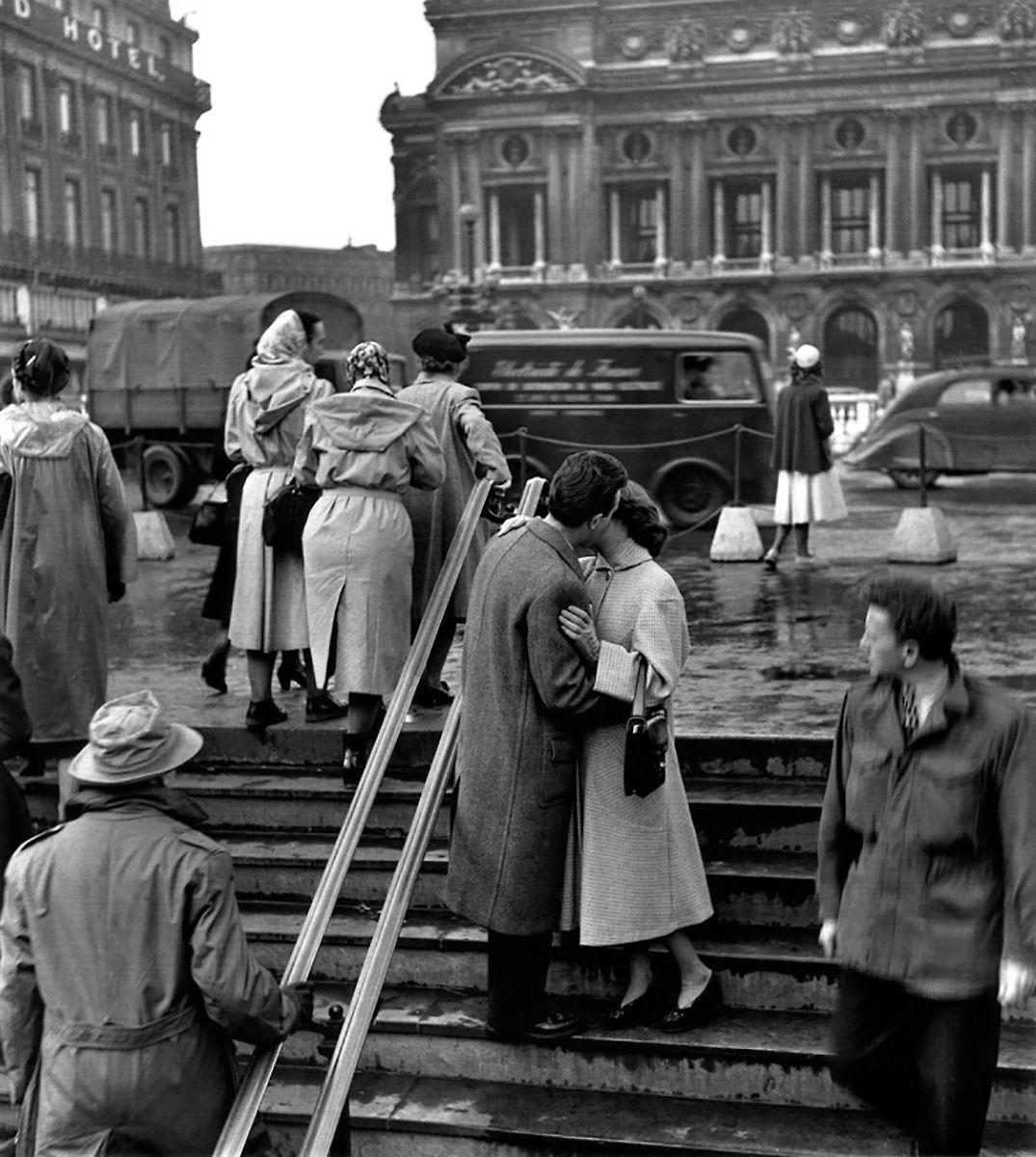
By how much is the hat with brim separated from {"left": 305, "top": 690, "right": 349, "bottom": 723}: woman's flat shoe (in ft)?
10.1

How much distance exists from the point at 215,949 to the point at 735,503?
10.5 m

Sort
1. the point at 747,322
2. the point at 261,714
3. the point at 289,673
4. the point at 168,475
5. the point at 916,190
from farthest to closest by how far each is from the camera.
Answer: the point at 747,322
the point at 916,190
the point at 168,475
the point at 289,673
the point at 261,714

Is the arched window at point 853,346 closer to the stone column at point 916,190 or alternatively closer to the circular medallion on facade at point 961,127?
the stone column at point 916,190

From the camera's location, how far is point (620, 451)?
16828 millimetres

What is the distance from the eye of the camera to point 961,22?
153ft

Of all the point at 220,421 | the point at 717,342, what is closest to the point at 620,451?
the point at 717,342

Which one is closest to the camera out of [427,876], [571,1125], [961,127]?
[571,1125]

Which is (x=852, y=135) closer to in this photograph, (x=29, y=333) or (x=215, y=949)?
(x=29, y=333)

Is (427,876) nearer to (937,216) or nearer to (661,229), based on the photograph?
(661,229)

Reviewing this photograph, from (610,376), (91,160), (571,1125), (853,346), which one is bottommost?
(571,1125)

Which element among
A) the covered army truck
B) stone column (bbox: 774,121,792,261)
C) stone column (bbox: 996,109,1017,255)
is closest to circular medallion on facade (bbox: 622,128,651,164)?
stone column (bbox: 774,121,792,261)

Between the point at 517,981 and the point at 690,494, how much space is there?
39.5 ft

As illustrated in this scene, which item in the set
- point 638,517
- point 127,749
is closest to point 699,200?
point 638,517

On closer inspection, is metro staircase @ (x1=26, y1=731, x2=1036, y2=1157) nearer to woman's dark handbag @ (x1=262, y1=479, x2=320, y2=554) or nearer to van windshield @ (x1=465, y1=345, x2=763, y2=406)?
woman's dark handbag @ (x1=262, y1=479, x2=320, y2=554)
